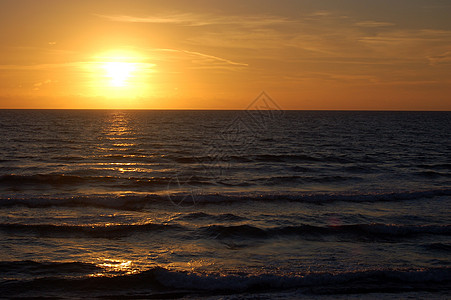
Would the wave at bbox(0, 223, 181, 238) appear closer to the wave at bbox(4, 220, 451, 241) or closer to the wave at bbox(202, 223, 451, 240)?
the wave at bbox(4, 220, 451, 241)

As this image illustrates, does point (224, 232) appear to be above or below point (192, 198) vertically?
below

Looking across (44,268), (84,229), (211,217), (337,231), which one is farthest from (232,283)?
(84,229)

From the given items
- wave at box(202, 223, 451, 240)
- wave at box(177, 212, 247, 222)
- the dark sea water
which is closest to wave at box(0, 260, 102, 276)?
the dark sea water

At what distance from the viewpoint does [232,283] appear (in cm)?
962

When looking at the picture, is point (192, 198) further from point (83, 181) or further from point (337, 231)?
point (83, 181)

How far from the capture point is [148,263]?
10758mm

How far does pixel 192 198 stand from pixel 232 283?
9526mm

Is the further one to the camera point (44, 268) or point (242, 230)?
point (242, 230)

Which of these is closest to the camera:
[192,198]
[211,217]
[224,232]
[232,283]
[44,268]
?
[232,283]

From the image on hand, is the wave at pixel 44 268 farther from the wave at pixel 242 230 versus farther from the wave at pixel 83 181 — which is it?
the wave at pixel 83 181

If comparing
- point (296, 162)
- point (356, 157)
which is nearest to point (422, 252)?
point (296, 162)

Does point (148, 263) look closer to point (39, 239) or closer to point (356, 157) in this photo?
point (39, 239)

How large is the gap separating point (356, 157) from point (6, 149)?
32.1 m

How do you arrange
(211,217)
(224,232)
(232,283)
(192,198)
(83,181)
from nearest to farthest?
(232,283) < (224,232) < (211,217) < (192,198) < (83,181)
